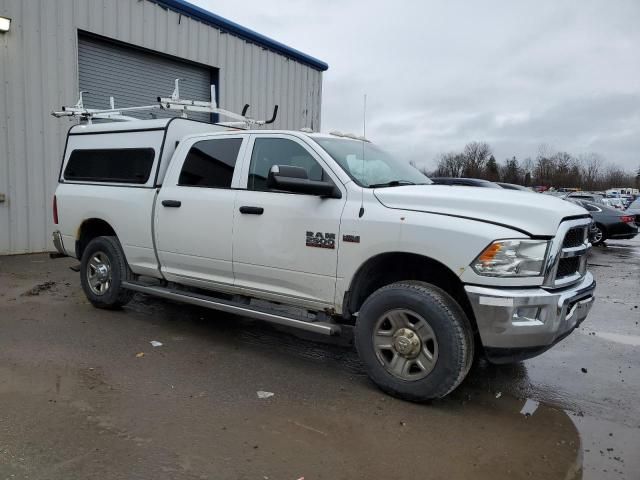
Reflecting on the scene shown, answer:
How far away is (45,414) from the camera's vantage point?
142 inches

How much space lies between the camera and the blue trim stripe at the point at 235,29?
12344 mm

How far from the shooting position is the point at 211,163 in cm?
529

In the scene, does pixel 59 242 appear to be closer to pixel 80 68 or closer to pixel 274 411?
pixel 274 411

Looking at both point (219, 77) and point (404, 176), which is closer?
point (404, 176)

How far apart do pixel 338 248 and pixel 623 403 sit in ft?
8.16

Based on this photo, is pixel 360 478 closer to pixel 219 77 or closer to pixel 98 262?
pixel 98 262

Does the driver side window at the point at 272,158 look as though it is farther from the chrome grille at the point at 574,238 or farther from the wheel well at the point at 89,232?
the wheel well at the point at 89,232

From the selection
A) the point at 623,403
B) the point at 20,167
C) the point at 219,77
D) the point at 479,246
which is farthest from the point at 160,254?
the point at 219,77

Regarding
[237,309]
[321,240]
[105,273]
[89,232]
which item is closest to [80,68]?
[89,232]

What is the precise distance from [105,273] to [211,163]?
2134mm

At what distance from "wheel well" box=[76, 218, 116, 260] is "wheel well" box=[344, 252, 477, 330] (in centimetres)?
351

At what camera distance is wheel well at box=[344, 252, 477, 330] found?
405 cm

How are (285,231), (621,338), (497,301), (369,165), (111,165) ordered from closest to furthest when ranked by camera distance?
1. (497,301)
2. (285,231)
3. (369,165)
4. (621,338)
5. (111,165)

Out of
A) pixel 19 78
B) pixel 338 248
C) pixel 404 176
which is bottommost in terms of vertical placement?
pixel 338 248
